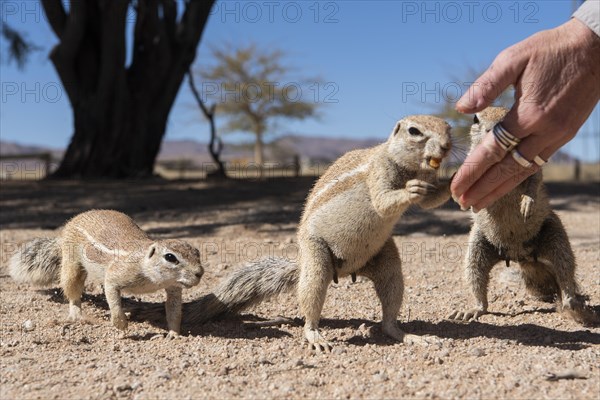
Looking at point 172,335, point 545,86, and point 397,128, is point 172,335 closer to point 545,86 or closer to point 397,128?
point 397,128

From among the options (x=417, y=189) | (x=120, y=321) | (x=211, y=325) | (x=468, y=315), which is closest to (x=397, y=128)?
(x=417, y=189)

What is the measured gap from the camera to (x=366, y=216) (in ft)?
15.6

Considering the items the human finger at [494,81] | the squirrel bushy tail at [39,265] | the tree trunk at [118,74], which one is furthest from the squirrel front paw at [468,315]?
the tree trunk at [118,74]

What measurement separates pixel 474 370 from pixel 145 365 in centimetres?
196

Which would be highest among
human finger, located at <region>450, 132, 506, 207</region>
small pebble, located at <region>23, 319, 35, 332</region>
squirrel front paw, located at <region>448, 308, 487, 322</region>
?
human finger, located at <region>450, 132, 506, 207</region>

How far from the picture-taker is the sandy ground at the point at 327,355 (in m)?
3.67

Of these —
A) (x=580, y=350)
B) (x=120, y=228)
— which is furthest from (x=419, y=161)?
(x=120, y=228)

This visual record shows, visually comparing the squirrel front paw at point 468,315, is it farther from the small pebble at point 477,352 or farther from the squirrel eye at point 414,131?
the squirrel eye at point 414,131

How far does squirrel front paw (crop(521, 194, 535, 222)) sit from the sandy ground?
0.87 m

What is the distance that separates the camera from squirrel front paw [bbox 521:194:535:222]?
5293mm

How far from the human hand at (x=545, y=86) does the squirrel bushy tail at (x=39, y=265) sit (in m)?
3.95

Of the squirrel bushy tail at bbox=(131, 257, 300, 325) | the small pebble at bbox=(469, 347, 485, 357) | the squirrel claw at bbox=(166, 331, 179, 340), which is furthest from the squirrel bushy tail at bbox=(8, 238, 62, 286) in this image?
the small pebble at bbox=(469, 347, 485, 357)

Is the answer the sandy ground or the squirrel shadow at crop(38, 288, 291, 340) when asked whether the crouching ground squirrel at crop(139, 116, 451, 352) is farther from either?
the sandy ground

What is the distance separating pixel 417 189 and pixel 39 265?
11.4 ft
